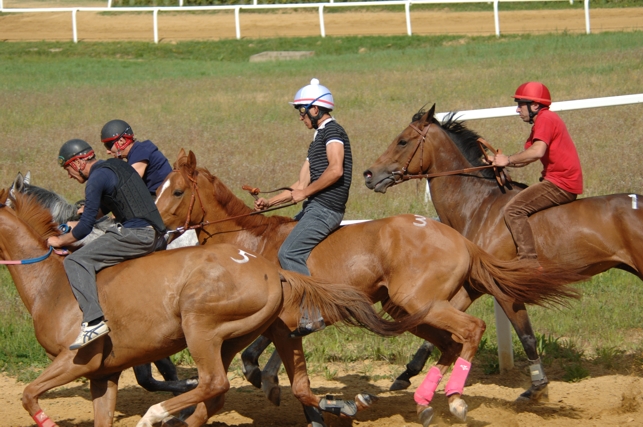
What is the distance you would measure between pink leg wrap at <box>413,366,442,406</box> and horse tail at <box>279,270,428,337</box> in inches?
19.5

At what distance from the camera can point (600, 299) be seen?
31.0ft

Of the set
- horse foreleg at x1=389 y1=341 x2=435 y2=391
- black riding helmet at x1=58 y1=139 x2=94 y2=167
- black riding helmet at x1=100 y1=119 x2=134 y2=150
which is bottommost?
horse foreleg at x1=389 y1=341 x2=435 y2=391

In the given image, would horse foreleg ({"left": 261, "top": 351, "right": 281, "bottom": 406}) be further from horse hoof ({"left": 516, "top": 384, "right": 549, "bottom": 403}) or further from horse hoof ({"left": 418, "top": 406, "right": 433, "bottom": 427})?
horse hoof ({"left": 516, "top": 384, "right": 549, "bottom": 403})

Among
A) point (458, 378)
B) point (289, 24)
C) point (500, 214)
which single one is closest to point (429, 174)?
point (500, 214)

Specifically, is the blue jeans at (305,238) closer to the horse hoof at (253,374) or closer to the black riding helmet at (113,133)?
the horse hoof at (253,374)

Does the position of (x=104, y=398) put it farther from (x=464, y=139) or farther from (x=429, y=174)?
(x=464, y=139)

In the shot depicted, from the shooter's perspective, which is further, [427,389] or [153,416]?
[427,389]

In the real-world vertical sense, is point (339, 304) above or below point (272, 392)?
above

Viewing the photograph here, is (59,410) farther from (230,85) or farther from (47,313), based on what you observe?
(230,85)

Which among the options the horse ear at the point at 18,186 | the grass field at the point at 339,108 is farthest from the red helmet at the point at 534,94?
the horse ear at the point at 18,186

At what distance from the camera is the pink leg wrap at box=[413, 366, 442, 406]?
6.26 metres

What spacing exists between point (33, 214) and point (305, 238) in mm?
2202

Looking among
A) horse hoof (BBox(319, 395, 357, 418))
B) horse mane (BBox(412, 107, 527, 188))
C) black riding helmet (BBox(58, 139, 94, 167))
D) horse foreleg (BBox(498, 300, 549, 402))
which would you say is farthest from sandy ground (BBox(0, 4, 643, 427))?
black riding helmet (BBox(58, 139, 94, 167))

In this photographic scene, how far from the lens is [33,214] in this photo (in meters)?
6.32
